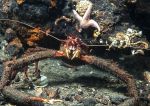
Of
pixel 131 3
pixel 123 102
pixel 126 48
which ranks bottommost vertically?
pixel 123 102

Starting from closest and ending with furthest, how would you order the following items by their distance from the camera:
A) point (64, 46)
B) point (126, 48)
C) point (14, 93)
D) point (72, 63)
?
point (14, 93), point (64, 46), point (126, 48), point (72, 63)

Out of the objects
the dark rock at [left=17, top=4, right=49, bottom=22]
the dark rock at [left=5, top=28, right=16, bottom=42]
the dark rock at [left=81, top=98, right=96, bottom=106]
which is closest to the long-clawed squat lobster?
the dark rock at [left=81, top=98, right=96, bottom=106]

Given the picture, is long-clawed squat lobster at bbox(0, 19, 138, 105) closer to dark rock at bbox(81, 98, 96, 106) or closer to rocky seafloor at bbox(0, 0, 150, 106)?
rocky seafloor at bbox(0, 0, 150, 106)

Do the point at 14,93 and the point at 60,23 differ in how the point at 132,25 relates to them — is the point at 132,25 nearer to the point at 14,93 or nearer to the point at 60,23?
the point at 60,23

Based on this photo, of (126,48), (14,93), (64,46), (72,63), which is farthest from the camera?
(72,63)

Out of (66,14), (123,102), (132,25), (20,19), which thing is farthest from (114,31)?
(20,19)

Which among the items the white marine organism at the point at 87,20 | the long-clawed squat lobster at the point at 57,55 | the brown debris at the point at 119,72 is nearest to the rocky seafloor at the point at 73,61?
the white marine organism at the point at 87,20
